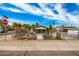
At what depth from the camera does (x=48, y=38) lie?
3049mm

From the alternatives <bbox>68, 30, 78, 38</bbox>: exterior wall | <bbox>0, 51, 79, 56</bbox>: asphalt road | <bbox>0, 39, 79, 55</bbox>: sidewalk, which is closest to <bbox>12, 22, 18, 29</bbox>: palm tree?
<bbox>0, 39, 79, 55</bbox>: sidewalk

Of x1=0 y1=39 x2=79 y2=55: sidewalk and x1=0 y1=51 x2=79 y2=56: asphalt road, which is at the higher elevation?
x1=0 y1=39 x2=79 y2=55: sidewalk

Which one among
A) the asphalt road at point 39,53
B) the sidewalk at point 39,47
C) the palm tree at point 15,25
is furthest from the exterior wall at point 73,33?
the palm tree at point 15,25

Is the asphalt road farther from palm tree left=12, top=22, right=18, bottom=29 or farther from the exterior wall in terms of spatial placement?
palm tree left=12, top=22, right=18, bottom=29

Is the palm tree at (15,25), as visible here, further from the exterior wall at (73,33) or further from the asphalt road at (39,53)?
the exterior wall at (73,33)

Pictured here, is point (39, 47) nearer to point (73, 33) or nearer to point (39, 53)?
point (39, 53)

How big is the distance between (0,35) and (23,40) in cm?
34

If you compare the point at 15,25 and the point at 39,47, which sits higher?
the point at 15,25

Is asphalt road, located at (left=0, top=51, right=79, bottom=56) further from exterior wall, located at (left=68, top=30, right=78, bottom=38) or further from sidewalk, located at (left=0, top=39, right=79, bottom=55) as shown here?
exterior wall, located at (left=68, top=30, right=78, bottom=38)

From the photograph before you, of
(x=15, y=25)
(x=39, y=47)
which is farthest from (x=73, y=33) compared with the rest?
(x=15, y=25)

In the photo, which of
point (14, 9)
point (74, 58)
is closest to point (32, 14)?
point (14, 9)

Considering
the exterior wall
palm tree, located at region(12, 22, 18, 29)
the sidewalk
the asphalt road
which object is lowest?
the asphalt road

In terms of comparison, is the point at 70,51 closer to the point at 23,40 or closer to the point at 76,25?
the point at 76,25

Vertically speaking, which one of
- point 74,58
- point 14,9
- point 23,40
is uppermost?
point 14,9
